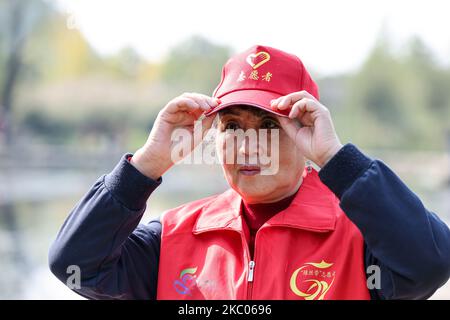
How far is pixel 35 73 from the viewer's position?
28547 millimetres

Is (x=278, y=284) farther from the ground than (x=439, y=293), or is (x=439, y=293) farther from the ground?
(x=278, y=284)

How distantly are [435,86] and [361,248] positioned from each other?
34.5 m

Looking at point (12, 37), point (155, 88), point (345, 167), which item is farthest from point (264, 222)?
point (155, 88)

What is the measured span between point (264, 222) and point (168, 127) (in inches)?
14.4

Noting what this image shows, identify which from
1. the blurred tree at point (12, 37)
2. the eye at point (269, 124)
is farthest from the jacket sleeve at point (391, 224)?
the blurred tree at point (12, 37)

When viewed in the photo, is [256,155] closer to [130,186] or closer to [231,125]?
[231,125]

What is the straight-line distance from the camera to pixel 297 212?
1.72m

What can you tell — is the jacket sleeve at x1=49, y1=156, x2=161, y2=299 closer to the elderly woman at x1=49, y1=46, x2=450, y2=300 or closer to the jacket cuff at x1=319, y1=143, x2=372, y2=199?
the elderly woman at x1=49, y1=46, x2=450, y2=300

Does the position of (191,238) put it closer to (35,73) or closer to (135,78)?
(35,73)

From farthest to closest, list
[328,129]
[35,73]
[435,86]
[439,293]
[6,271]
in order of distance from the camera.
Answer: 1. [435,86]
2. [35,73]
3. [6,271]
4. [439,293]
5. [328,129]

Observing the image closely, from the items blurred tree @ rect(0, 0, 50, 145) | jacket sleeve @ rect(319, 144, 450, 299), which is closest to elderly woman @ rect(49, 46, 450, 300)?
jacket sleeve @ rect(319, 144, 450, 299)

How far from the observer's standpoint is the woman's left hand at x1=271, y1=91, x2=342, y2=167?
1596mm

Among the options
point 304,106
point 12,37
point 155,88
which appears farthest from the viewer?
point 155,88
